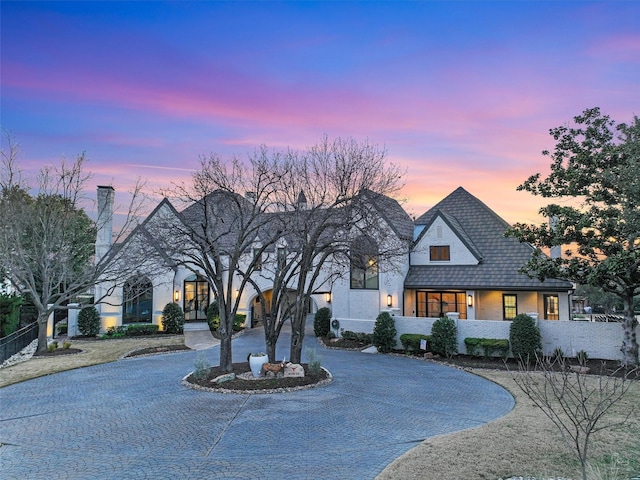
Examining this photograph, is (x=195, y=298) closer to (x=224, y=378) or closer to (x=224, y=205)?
(x=224, y=205)

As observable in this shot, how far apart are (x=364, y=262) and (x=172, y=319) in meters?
13.6

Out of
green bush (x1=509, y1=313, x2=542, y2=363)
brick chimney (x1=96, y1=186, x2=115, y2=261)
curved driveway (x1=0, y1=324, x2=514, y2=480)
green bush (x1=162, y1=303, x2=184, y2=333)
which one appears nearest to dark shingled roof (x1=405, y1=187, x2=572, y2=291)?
green bush (x1=509, y1=313, x2=542, y2=363)

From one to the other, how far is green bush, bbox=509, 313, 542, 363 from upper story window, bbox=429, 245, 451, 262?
6357 millimetres

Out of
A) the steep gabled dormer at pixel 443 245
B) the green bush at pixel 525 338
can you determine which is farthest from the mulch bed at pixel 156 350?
the green bush at pixel 525 338

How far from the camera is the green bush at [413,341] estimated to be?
65.3 feet

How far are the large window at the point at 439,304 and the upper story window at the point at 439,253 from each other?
190cm

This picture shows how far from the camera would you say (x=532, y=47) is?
13.2 m

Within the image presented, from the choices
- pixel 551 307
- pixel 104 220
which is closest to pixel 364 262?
pixel 551 307

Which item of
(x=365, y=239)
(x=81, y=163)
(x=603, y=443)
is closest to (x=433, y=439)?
(x=603, y=443)

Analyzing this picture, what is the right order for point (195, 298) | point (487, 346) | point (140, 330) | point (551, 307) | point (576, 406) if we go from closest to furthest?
point (576, 406) → point (487, 346) → point (551, 307) → point (140, 330) → point (195, 298)

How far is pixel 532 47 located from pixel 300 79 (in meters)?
7.76

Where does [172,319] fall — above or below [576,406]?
below

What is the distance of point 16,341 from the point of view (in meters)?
21.1

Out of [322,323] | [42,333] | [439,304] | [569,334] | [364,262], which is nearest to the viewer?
[569,334]
